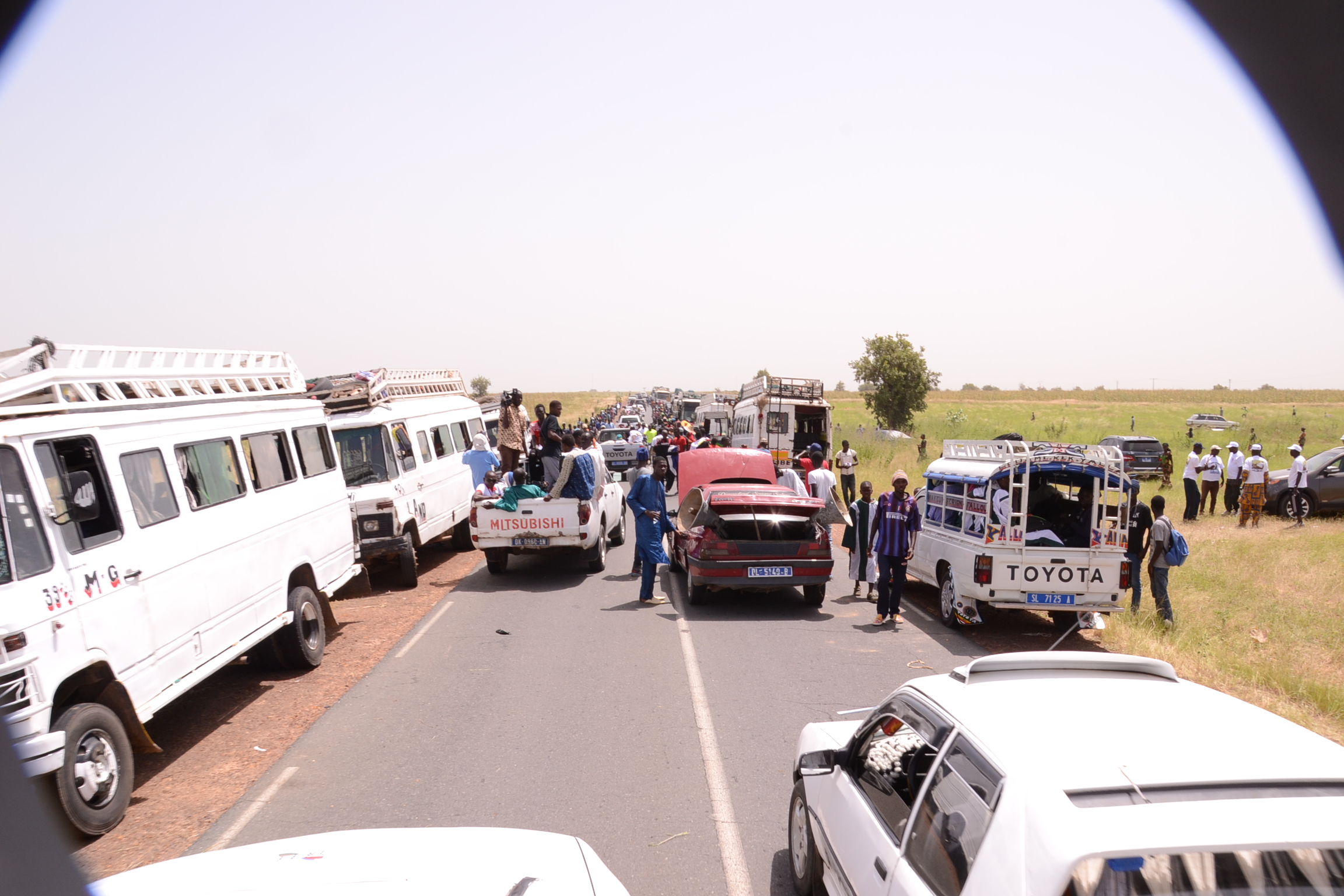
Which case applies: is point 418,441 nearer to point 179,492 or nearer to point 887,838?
point 179,492

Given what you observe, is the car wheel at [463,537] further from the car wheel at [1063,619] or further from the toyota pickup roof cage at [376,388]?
the car wheel at [1063,619]

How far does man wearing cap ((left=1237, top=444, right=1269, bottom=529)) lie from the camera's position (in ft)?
56.9

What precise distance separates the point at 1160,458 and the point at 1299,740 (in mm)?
27909

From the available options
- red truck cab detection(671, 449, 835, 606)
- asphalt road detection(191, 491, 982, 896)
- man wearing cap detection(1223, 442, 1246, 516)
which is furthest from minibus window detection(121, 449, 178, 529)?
man wearing cap detection(1223, 442, 1246, 516)

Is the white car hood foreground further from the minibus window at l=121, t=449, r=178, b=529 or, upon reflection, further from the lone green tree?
the lone green tree

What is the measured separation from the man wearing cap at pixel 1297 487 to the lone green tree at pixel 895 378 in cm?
2324

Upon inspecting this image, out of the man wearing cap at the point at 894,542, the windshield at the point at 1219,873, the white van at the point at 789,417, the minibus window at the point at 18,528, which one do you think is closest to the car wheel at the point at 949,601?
the man wearing cap at the point at 894,542

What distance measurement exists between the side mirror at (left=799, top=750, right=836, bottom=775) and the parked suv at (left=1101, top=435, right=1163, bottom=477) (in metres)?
26.2

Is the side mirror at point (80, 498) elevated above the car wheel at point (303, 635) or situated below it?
above

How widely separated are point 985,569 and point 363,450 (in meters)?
9.05

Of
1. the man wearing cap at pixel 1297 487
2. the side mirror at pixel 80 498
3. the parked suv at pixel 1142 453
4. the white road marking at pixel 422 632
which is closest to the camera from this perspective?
Result: the side mirror at pixel 80 498

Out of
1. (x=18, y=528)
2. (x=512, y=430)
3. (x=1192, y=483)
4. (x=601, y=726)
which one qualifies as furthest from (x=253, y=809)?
(x=1192, y=483)

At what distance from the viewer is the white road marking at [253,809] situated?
481 centimetres

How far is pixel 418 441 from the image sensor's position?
1394cm
